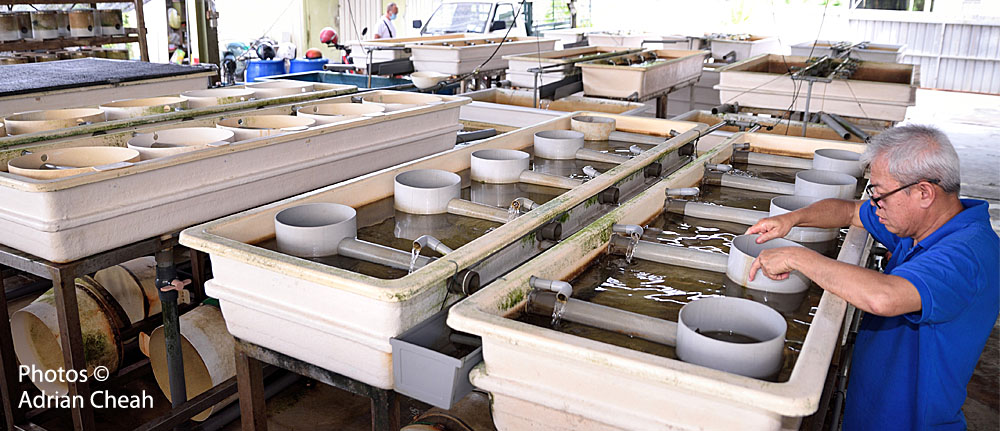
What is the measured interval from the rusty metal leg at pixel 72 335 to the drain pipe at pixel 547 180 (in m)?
1.45

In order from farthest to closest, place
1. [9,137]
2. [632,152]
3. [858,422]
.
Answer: [632,152]
[9,137]
[858,422]

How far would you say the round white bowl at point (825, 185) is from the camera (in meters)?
2.39

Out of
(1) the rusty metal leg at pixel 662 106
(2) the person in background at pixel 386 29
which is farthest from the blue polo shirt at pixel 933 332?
(2) the person in background at pixel 386 29

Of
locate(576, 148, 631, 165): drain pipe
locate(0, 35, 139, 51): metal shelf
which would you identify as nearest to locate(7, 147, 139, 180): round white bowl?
locate(576, 148, 631, 165): drain pipe

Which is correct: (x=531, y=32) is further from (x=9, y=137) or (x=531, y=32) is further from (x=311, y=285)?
(x=311, y=285)

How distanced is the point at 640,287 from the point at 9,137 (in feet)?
7.25

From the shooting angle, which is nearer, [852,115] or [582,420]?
[582,420]

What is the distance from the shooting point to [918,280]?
1.56 m

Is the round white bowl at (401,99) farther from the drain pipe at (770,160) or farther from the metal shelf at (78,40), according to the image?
the metal shelf at (78,40)

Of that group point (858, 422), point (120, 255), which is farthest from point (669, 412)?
point (120, 255)

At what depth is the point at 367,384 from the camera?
161 cm

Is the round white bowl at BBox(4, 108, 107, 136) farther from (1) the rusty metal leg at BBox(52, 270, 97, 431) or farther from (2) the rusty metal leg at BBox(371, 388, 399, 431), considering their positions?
(2) the rusty metal leg at BBox(371, 388, 399, 431)

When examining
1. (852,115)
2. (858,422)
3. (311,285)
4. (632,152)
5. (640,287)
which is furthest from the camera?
(852,115)

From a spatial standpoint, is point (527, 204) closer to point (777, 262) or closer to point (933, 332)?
point (777, 262)
